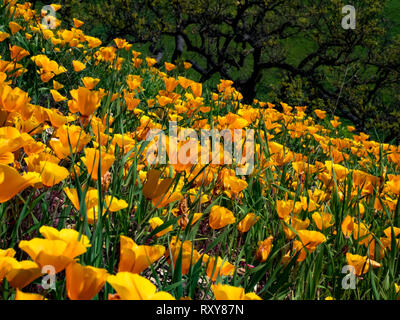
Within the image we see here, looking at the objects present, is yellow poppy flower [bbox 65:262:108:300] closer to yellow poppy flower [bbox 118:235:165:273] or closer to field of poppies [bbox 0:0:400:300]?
field of poppies [bbox 0:0:400:300]

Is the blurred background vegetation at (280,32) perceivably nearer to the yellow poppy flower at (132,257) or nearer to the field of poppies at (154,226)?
the field of poppies at (154,226)

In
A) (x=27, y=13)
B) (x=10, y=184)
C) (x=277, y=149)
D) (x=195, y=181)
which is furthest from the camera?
(x=27, y=13)

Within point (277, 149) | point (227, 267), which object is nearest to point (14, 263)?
point (227, 267)

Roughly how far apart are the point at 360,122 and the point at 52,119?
38.0 ft

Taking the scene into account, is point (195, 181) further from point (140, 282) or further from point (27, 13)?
point (27, 13)

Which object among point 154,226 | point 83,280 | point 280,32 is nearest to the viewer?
point 83,280

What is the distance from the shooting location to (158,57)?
470 inches

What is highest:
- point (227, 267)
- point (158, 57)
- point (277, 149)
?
point (158, 57)

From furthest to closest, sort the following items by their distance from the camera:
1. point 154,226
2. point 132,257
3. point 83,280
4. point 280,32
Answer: point 280,32
point 154,226
point 132,257
point 83,280

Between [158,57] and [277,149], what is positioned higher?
[158,57]

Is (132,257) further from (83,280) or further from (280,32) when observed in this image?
(280,32)

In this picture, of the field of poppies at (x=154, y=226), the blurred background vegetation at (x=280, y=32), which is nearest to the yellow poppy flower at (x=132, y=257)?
the field of poppies at (x=154, y=226)

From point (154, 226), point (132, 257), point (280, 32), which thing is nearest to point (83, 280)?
point (132, 257)

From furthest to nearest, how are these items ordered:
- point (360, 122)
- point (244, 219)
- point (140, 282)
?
point (360, 122) → point (244, 219) → point (140, 282)
